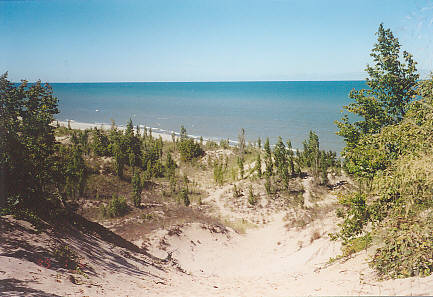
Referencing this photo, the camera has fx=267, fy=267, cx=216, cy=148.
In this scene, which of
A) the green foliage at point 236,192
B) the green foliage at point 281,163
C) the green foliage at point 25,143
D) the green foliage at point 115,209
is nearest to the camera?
the green foliage at point 25,143

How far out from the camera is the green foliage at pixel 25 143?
36.2ft

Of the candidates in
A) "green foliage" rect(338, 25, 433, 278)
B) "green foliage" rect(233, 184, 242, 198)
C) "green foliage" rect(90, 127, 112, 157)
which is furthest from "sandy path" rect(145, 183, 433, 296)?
"green foliage" rect(90, 127, 112, 157)

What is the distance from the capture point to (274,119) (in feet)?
263

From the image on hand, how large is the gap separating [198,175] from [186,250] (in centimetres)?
1871

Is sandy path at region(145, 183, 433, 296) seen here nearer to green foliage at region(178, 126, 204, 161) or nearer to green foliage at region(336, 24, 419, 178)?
green foliage at region(336, 24, 419, 178)

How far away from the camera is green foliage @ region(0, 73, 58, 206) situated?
36.2ft

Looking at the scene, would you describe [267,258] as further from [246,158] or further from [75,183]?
[246,158]

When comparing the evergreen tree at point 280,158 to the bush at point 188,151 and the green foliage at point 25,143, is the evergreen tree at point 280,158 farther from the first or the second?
the green foliage at point 25,143

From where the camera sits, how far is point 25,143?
1273 cm

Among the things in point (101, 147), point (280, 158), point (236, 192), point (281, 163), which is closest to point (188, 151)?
point (101, 147)

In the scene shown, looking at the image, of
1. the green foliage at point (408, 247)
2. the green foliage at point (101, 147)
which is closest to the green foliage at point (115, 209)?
the green foliage at point (101, 147)

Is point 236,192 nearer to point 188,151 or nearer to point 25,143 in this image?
point 188,151

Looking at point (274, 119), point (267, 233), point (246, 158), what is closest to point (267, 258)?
point (267, 233)

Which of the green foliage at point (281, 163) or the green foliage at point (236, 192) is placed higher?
the green foliage at point (281, 163)
